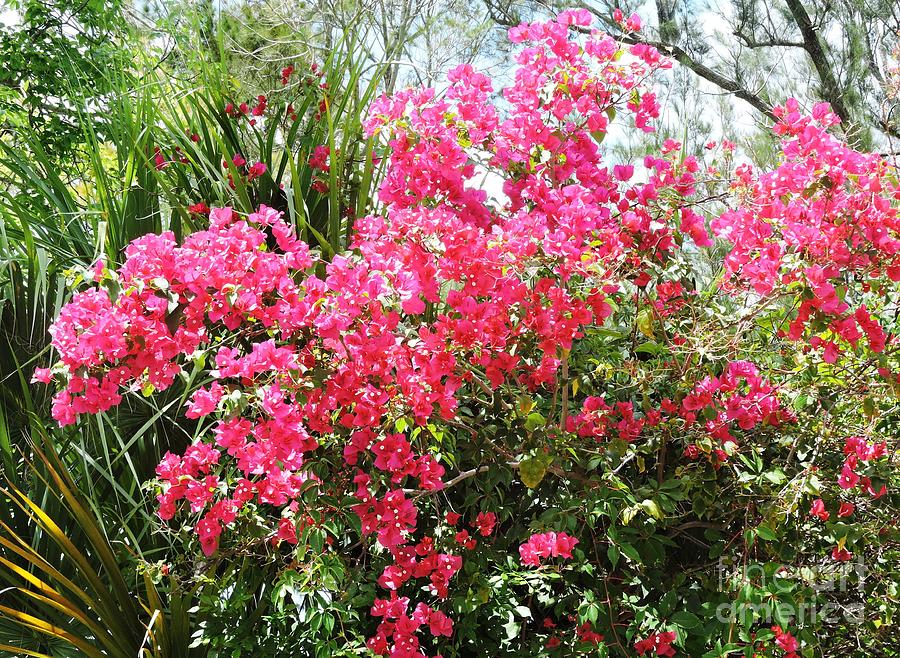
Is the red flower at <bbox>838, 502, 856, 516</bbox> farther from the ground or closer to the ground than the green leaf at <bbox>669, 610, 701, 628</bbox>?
farther from the ground

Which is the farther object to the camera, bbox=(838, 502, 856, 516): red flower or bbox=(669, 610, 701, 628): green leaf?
bbox=(838, 502, 856, 516): red flower

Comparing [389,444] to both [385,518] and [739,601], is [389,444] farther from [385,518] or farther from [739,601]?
[739,601]

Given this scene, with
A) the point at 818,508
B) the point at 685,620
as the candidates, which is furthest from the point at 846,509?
the point at 685,620

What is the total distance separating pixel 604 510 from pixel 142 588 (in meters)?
1.24

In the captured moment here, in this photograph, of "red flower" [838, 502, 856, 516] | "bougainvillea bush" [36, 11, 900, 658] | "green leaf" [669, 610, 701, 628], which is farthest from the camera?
"red flower" [838, 502, 856, 516]

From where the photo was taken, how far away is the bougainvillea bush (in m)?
1.44

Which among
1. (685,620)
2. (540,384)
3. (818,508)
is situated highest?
(540,384)

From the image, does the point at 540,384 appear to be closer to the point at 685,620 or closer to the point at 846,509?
the point at 685,620

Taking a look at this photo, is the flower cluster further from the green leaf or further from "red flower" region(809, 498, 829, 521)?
"red flower" region(809, 498, 829, 521)

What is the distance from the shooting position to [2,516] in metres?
1.98

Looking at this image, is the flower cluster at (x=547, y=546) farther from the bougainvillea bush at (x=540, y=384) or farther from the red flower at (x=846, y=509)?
the red flower at (x=846, y=509)

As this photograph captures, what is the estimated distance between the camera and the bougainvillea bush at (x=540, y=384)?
144 cm

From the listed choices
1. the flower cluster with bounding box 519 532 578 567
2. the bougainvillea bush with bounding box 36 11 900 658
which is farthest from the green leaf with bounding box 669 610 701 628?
the flower cluster with bounding box 519 532 578 567

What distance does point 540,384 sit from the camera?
1.73m
